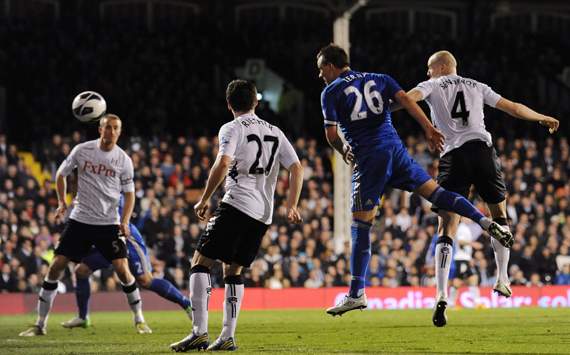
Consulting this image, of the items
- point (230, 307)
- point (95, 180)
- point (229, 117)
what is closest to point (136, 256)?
point (95, 180)

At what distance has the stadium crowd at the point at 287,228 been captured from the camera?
21.0 m

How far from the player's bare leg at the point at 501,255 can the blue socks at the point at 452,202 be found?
0.69 meters

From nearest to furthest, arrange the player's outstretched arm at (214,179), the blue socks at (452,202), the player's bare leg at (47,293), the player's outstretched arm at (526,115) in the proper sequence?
the player's outstretched arm at (214,179), the blue socks at (452,202), the player's outstretched arm at (526,115), the player's bare leg at (47,293)

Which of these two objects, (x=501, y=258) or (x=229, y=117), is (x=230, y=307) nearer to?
(x=501, y=258)

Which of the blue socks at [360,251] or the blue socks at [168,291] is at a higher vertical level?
the blue socks at [360,251]

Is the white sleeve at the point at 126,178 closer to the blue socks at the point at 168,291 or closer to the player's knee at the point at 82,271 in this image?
the blue socks at the point at 168,291

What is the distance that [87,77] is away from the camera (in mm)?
27844

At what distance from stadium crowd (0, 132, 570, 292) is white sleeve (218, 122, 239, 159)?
11.8m

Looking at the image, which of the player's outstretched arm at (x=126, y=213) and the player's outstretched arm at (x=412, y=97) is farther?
the player's outstretched arm at (x=126, y=213)

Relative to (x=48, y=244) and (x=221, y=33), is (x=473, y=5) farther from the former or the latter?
(x=48, y=244)

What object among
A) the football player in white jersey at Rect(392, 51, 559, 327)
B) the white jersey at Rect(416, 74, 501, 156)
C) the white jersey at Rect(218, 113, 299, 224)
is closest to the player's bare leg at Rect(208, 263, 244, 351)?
the white jersey at Rect(218, 113, 299, 224)

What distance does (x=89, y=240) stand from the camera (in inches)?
492

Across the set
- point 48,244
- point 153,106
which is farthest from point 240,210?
point 153,106

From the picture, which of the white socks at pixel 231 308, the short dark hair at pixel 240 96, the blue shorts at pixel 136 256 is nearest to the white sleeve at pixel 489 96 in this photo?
the short dark hair at pixel 240 96
